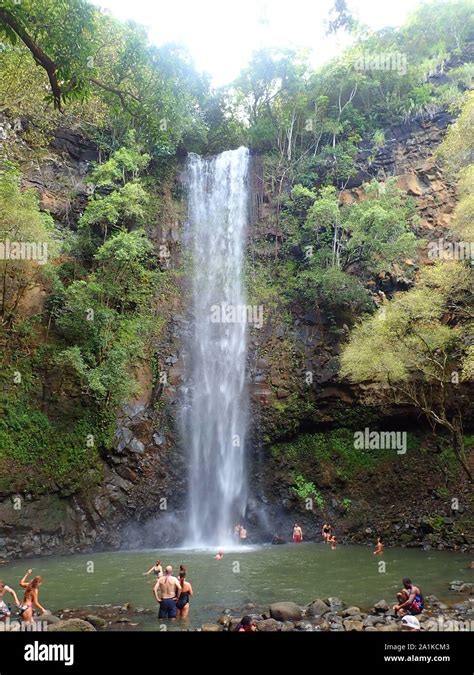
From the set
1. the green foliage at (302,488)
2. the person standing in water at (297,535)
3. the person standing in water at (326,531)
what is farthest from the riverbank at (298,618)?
the green foliage at (302,488)

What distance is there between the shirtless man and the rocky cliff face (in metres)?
8.37

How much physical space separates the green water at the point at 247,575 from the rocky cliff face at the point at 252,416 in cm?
136

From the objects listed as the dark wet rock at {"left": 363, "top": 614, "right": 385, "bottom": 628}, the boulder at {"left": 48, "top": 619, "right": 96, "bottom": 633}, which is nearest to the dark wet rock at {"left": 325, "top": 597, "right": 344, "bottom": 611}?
the dark wet rock at {"left": 363, "top": 614, "right": 385, "bottom": 628}

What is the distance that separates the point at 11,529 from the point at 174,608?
29.5ft

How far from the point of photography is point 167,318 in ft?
77.0

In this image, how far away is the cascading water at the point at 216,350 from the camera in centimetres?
1928

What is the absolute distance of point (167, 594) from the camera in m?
9.72

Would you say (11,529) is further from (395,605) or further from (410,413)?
(410,413)

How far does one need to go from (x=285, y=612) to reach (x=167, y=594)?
2268mm

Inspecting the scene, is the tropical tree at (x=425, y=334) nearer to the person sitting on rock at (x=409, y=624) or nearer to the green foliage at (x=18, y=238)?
the person sitting on rock at (x=409, y=624)

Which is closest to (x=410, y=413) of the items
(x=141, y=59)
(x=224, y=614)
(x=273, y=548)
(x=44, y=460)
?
(x=273, y=548)
